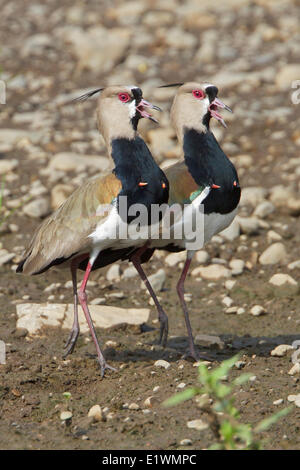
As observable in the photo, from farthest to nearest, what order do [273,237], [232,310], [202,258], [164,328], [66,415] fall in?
1. [273,237]
2. [202,258]
3. [232,310]
4. [164,328]
5. [66,415]

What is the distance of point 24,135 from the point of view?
1043 cm

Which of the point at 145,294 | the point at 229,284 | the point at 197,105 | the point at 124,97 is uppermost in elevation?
the point at 124,97

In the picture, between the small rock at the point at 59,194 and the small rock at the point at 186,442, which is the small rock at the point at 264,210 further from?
the small rock at the point at 186,442

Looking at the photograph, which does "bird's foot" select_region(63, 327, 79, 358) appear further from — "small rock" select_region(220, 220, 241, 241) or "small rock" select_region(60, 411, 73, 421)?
"small rock" select_region(220, 220, 241, 241)

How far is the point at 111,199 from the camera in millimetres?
5805

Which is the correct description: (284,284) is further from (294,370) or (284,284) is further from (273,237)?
(294,370)

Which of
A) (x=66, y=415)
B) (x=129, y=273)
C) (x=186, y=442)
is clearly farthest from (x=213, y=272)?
(x=186, y=442)

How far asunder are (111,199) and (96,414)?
4.99 feet

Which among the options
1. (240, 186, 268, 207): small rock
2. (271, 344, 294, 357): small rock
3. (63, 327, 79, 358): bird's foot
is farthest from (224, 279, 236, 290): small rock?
(63, 327, 79, 358): bird's foot

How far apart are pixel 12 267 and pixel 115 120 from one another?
258 centimetres
